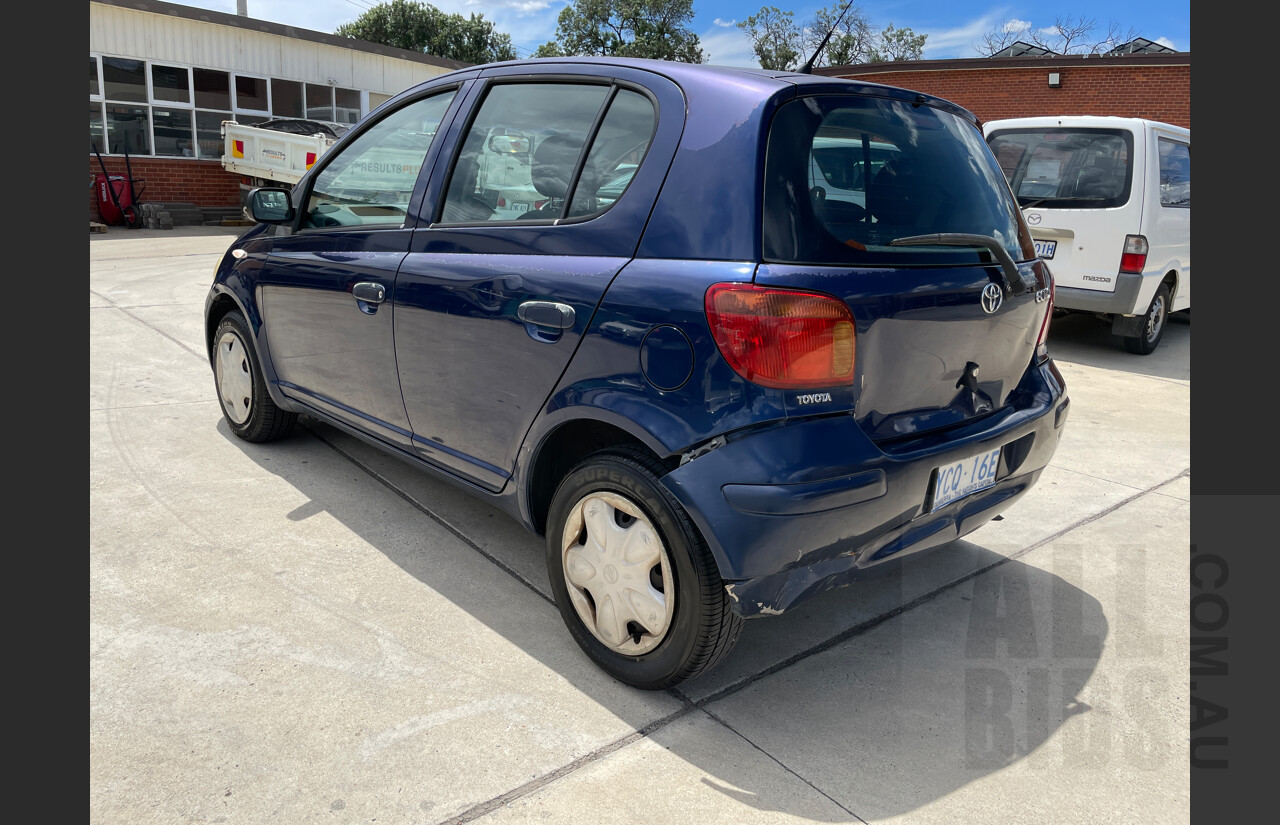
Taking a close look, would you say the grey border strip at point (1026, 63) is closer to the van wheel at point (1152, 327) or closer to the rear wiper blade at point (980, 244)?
the van wheel at point (1152, 327)

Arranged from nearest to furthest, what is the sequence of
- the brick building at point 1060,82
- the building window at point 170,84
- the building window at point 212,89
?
1. the building window at point 170,84
2. the building window at point 212,89
3. the brick building at point 1060,82

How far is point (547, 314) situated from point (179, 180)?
18390 mm

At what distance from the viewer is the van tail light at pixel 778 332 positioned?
2.23 meters

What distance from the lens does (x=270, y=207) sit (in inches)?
158

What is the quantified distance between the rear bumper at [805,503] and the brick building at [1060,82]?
19.4 metres

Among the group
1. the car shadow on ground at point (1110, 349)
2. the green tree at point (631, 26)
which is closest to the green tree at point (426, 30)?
the green tree at point (631, 26)

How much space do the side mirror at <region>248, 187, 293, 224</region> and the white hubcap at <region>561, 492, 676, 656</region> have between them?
7.30ft

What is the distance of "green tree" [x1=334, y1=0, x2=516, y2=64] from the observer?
2189 inches

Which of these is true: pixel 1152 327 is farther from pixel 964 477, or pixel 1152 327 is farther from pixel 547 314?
pixel 547 314

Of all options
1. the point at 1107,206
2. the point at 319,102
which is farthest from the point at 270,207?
the point at 319,102

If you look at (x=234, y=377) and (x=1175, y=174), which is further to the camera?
(x=1175, y=174)

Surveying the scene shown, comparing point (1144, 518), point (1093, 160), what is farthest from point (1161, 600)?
point (1093, 160)

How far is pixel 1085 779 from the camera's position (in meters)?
2.31

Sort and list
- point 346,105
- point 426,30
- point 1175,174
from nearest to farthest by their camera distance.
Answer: point 1175,174
point 346,105
point 426,30
